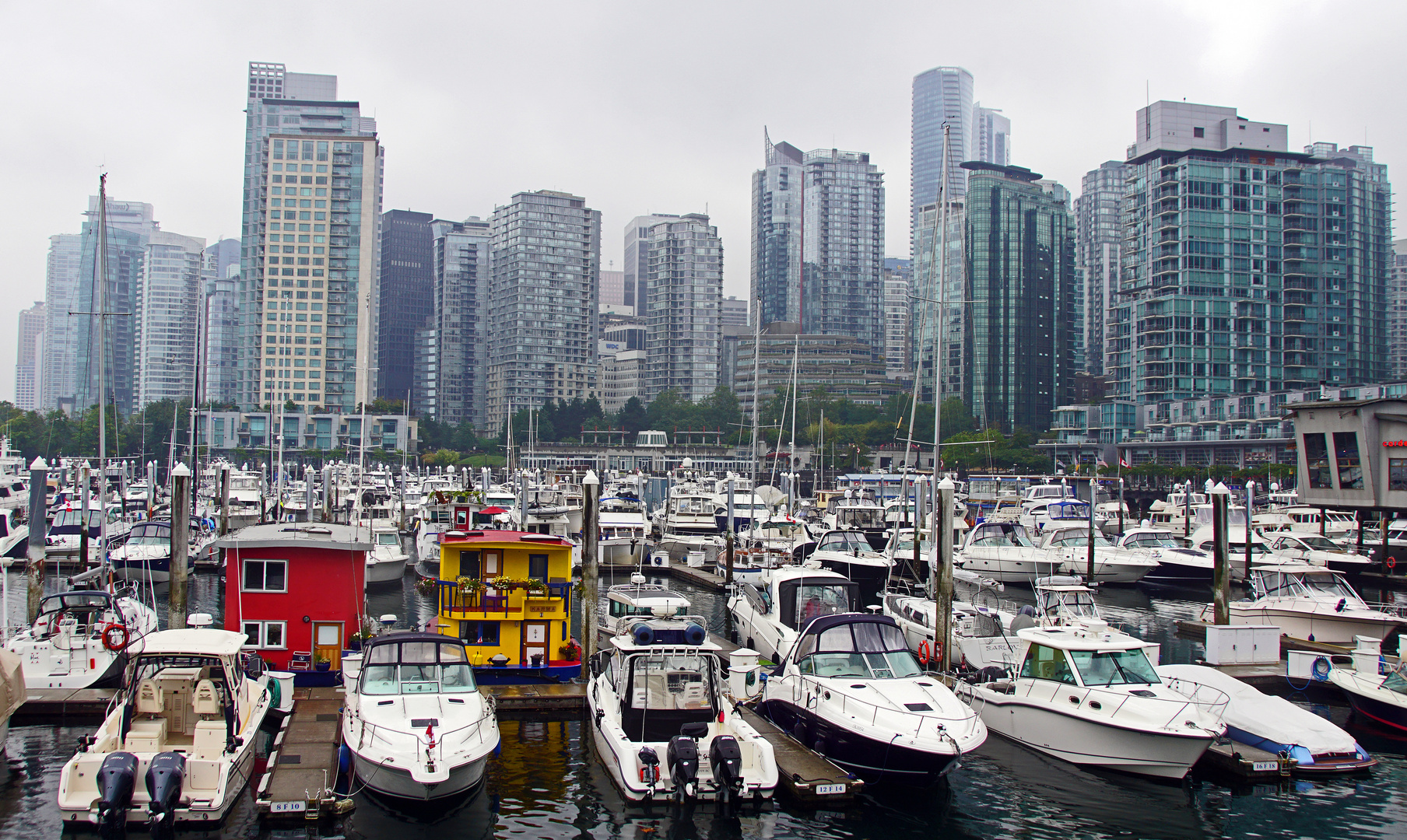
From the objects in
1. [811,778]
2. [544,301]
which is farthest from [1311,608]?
[544,301]

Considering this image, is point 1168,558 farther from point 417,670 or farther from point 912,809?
point 417,670

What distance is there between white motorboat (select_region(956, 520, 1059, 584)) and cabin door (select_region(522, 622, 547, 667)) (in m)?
23.9

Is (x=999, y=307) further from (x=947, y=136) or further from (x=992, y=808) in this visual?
(x=992, y=808)

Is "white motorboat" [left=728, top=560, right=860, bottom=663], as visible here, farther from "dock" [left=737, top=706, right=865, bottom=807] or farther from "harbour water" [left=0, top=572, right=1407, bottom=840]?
"harbour water" [left=0, top=572, right=1407, bottom=840]

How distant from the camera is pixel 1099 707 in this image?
55.9 feet

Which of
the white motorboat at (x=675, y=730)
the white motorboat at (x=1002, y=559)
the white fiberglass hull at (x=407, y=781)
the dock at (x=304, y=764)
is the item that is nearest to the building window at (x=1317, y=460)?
the white motorboat at (x=1002, y=559)

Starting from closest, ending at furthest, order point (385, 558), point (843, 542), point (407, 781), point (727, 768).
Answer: point (407, 781), point (727, 768), point (843, 542), point (385, 558)

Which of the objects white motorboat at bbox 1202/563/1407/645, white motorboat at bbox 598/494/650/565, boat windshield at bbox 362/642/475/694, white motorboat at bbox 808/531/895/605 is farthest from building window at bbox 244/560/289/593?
white motorboat at bbox 1202/563/1407/645

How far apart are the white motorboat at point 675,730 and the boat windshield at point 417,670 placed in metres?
2.56

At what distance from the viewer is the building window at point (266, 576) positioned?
20.6 metres

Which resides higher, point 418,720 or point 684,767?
point 418,720

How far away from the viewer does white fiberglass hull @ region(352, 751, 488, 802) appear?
14.0 m

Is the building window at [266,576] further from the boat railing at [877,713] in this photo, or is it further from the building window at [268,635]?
the boat railing at [877,713]

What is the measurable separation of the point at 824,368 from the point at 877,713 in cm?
16778
